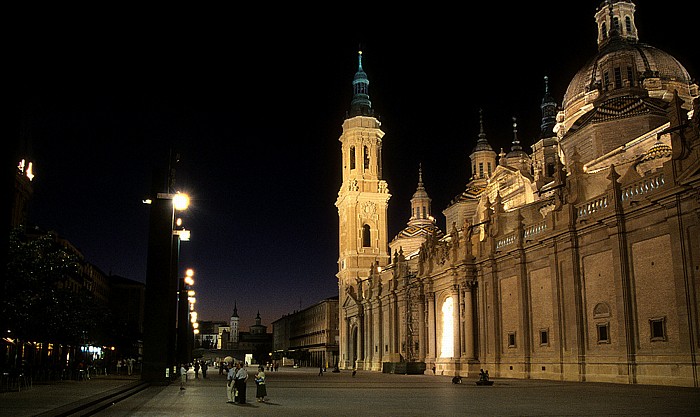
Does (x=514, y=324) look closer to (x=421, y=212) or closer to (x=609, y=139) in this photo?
(x=609, y=139)

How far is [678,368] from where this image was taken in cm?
3106

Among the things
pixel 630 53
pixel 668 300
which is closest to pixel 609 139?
pixel 630 53

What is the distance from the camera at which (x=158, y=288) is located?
2995 cm

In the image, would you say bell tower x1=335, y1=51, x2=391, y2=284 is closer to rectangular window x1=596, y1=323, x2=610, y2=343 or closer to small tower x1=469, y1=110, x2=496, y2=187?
small tower x1=469, y1=110, x2=496, y2=187

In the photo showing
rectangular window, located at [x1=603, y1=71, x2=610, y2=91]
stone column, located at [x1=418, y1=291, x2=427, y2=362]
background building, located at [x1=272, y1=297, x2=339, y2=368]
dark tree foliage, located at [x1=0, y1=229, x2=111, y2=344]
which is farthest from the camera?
background building, located at [x1=272, y1=297, x2=339, y2=368]

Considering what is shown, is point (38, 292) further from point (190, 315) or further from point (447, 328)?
point (190, 315)

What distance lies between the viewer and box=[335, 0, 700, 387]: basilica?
106 feet

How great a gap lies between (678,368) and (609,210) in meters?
8.74

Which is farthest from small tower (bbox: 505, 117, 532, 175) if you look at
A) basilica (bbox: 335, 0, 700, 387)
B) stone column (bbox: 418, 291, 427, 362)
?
stone column (bbox: 418, 291, 427, 362)

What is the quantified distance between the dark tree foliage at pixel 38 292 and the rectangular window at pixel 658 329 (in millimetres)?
Answer: 29685

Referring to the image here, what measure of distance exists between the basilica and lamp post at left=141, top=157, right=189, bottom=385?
21.8 meters

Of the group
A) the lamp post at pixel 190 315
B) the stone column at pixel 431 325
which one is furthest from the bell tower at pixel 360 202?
the stone column at pixel 431 325

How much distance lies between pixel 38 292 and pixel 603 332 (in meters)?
30.3

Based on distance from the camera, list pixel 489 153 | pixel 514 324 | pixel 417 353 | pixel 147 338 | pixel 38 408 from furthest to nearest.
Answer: pixel 489 153, pixel 417 353, pixel 514 324, pixel 147 338, pixel 38 408
